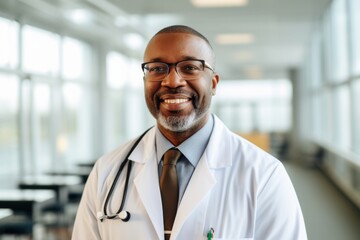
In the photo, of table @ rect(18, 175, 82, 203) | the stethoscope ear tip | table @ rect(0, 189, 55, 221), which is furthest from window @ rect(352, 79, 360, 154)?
the stethoscope ear tip

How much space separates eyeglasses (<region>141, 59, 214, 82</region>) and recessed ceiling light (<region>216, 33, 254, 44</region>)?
7.33 m

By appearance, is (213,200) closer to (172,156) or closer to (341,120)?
(172,156)

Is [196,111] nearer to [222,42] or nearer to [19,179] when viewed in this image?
[19,179]

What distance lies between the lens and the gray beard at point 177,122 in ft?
3.80

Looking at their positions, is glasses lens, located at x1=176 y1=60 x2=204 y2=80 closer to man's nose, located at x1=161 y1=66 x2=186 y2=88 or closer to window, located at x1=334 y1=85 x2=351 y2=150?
man's nose, located at x1=161 y1=66 x2=186 y2=88

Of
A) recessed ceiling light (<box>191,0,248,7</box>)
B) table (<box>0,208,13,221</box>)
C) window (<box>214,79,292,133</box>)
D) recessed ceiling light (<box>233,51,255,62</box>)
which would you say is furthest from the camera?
window (<box>214,79,292,133</box>)

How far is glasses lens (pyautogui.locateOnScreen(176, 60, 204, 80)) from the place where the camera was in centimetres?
113

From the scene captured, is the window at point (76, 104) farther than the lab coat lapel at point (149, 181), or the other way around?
the window at point (76, 104)

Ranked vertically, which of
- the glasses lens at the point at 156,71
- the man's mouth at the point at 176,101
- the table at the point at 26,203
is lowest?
the table at the point at 26,203

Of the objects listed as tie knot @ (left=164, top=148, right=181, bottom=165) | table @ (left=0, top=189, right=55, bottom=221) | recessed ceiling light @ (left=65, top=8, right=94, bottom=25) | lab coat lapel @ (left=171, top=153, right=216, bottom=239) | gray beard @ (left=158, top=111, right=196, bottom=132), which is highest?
recessed ceiling light @ (left=65, top=8, right=94, bottom=25)

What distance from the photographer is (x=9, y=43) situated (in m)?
5.67

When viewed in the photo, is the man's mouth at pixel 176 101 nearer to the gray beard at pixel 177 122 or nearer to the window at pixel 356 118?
the gray beard at pixel 177 122

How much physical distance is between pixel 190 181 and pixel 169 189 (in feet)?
0.18

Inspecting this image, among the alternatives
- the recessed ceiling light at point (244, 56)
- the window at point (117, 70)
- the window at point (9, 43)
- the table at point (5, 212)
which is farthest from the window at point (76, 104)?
the recessed ceiling light at point (244, 56)
